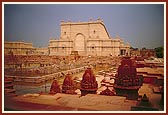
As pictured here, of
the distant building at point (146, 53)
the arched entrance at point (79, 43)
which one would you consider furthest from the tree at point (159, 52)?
the arched entrance at point (79, 43)

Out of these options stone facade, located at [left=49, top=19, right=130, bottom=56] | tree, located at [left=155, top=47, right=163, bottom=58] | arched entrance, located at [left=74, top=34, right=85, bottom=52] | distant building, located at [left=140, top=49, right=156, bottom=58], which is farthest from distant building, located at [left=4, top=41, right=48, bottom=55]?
tree, located at [left=155, top=47, right=163, bottom=58]

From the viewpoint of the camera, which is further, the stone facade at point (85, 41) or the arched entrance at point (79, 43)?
the arched entrance at point (79, 43)

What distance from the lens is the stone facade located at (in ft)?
13.1

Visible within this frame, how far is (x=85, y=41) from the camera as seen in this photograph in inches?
165

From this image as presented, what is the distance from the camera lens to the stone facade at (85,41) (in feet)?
13.1

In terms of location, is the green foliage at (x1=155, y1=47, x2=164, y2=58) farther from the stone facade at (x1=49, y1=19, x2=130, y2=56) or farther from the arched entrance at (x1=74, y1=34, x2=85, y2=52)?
the arched entrance at (x1=74, y1=34, x2=85, y2=52)

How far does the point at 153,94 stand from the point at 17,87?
82.8 inches

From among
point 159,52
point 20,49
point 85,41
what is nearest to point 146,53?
point 159,52

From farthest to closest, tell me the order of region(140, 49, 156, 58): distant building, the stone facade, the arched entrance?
the arched entrance < the stone facade < region(140, 49, 156, 58): distant building

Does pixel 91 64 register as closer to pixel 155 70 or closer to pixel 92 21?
pixel 92 21

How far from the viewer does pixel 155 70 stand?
12.3 feet

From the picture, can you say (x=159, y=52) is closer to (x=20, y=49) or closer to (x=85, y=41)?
(x=85, y=41)

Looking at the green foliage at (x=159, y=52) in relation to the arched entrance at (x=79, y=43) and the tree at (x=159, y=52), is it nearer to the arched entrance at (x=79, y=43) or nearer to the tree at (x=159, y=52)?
the tree at (x=159, y=52)

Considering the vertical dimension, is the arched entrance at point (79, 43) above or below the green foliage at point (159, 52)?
above
